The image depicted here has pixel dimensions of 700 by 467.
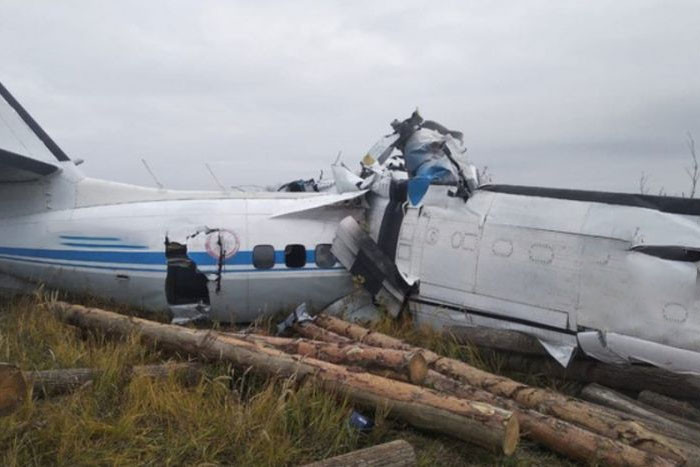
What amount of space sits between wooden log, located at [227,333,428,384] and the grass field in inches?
18.2

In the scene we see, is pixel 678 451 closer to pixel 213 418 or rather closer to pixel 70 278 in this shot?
pixel 213 418

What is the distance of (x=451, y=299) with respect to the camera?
7246 mm

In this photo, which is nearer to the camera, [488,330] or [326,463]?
[326,463]

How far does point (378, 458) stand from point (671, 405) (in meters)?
3.32

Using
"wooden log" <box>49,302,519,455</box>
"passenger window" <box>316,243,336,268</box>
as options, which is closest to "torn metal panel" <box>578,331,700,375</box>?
"wooden log" <box>49,302,519,455</box>

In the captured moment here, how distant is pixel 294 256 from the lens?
28.3ft

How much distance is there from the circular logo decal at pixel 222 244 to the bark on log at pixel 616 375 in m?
4.06

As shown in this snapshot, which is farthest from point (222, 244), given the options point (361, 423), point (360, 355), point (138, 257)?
point (361, 423)

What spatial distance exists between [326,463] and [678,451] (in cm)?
274

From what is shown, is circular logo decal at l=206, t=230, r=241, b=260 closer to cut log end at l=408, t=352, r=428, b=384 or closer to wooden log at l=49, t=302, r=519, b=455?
wooden log at l=49, t=302, r=519, b=455

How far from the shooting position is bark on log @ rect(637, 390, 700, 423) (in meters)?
5.53

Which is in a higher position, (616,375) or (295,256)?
(295,256)

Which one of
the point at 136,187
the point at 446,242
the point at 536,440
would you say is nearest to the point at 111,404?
the point at 536,440

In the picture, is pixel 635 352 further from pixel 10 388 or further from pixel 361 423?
pixel 10 388
